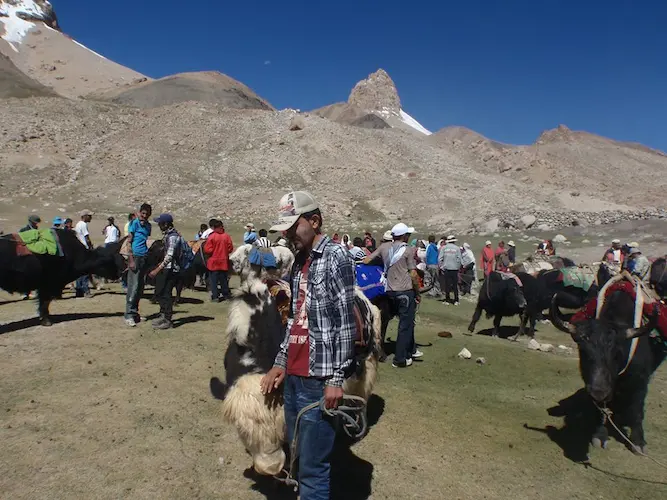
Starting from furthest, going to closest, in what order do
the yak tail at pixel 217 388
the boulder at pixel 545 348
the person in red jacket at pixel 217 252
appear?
the person in red jacket at pixel 217 252
the boulder at pixel 545 348
the yak tail at pixel 217 388

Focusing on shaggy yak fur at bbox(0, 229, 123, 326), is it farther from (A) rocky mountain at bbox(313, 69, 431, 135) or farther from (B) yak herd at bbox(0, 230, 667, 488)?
(A) rocky mountain at bbox(313, 69, 431, 135)

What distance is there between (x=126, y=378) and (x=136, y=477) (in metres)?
2.27

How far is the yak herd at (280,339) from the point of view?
11.7 feet

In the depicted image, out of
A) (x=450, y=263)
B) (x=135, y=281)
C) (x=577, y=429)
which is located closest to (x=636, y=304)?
(x=577, y=429)

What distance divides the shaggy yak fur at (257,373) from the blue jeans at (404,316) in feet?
8.36

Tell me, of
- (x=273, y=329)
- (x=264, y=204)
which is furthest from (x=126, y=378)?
(x=264, y=204)

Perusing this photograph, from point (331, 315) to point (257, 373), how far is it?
124 centimetres

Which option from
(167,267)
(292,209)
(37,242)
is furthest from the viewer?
(37,242)

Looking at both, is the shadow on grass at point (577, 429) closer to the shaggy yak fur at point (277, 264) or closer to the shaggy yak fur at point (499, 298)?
the shaggy yak fur at point (277, 264)

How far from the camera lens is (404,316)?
698 centimetres

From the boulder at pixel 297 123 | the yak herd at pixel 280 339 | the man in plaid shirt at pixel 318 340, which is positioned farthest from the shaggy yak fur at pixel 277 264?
the boulder at pixel 297 123

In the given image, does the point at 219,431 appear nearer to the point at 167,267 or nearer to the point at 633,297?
the point at 167,267

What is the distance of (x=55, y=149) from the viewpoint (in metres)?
46.0

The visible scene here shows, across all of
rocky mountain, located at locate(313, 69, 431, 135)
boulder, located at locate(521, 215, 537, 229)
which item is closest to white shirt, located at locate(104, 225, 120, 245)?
boulder, located at locate(521, 215, 537, 229)
